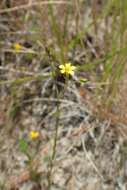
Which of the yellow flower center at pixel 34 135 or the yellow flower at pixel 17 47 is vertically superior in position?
the yellow flower at pixel 17 47

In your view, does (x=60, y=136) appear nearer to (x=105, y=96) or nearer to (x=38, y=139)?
(x=38, y=139)

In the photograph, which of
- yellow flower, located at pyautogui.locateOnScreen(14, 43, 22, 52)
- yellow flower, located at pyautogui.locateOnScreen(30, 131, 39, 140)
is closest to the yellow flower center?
yellow flower, located at pyautogui.locateOnScreen(30, 131, 39, 140)

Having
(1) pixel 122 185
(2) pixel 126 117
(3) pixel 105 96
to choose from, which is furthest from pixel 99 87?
(1) pixel 122 185

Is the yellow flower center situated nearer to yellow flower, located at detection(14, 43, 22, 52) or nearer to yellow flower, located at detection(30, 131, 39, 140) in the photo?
yellow flower, located at detection(30, 131, 39, 140)

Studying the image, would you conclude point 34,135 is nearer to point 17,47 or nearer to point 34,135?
point 34,135

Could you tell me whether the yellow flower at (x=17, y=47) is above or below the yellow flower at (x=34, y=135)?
above

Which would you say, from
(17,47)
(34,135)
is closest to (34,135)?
(34,135)

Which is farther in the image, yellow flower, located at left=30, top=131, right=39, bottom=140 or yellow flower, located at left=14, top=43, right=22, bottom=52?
yellow flower, located at left=14, top=43, right=22, bottom=52

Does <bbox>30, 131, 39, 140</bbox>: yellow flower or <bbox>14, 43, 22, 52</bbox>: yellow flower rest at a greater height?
<bbox>14, 43, 22, 52</bbox>: yellow flower

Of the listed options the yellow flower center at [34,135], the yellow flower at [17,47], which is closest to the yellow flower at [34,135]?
the yellow flower center at [34,135]

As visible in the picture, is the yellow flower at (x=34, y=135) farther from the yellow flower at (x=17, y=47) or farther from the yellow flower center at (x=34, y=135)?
the yellow flower at (x=17, y=47)

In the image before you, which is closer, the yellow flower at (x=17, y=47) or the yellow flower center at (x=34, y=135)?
the yellow flower center at (x=34, y=135)
